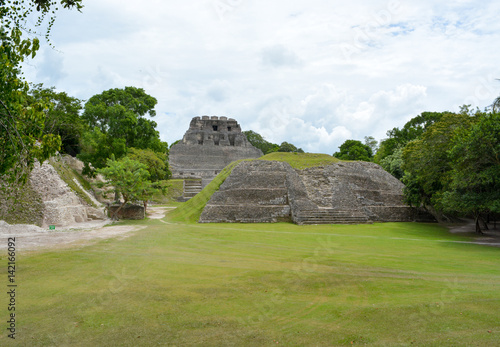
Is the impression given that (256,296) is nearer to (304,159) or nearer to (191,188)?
(304,159)

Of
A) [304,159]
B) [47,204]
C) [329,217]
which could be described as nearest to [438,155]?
[329,217]

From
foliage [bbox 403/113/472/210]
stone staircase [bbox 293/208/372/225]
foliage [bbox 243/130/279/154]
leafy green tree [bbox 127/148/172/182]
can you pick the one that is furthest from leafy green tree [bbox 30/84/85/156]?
foliage [bbox 243/130/279/154]

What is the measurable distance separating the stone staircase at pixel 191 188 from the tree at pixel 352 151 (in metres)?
23.6

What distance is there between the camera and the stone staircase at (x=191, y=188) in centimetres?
3485

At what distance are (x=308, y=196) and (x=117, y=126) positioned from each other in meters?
14.5

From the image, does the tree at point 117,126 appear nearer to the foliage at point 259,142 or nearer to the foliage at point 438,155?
the foliage at point 438,155

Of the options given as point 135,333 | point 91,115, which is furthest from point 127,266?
point 91,115

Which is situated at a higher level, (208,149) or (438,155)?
(208,149)

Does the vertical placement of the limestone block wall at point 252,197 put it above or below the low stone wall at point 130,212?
above

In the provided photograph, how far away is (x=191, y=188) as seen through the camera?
3641 cm

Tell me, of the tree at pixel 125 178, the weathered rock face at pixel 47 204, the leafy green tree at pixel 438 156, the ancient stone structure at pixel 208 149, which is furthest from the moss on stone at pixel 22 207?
the ancient stone structure at pixel 208 149

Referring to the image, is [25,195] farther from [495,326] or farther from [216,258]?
[495,326]

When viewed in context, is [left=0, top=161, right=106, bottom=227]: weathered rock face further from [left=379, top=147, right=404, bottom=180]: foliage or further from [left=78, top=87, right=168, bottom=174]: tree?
[left=379, top=147, right=404, bottom=180]: foliage

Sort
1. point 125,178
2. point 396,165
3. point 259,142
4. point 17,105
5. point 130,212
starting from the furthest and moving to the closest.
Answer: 1. point 259,142
2. point 396,165
3. point 130,212
4. point 125,178
5. point 17,105
